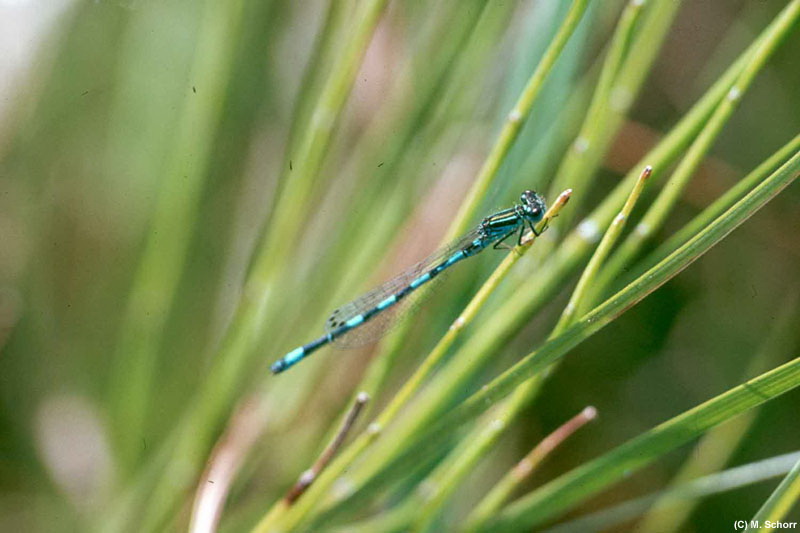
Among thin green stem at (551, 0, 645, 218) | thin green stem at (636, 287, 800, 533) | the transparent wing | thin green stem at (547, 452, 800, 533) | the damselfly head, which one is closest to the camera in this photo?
thin green stem at (551, 0, 645, 218)

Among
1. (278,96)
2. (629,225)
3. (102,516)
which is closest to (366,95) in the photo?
(278,96)

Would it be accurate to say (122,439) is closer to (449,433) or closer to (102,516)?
(102,516)

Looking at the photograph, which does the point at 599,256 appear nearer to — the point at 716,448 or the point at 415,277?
the point at 415,277

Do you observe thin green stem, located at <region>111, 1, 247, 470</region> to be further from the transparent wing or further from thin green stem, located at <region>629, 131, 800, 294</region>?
thin green stem, located at <region>629, 131, 800, 294</region>

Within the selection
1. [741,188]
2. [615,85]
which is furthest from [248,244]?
[741,188]

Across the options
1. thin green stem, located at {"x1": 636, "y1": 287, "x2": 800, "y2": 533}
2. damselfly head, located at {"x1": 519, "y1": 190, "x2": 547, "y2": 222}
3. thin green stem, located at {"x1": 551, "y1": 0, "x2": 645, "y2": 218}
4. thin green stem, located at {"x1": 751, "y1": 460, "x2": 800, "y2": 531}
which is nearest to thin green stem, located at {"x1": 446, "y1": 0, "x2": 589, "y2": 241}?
thin green stem, located at {"x1": 551, "y1": 0, "x2": 645, "y2": 218}

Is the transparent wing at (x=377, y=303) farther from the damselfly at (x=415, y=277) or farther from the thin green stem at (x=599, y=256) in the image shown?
the thin green stem at (x=599, y=256)

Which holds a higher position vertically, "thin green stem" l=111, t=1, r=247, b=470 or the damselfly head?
"thin green stem" l=111, t=1, r=247, b=470

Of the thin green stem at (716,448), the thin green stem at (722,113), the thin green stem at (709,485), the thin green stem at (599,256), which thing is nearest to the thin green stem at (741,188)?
the thin green stem at (722,113)
